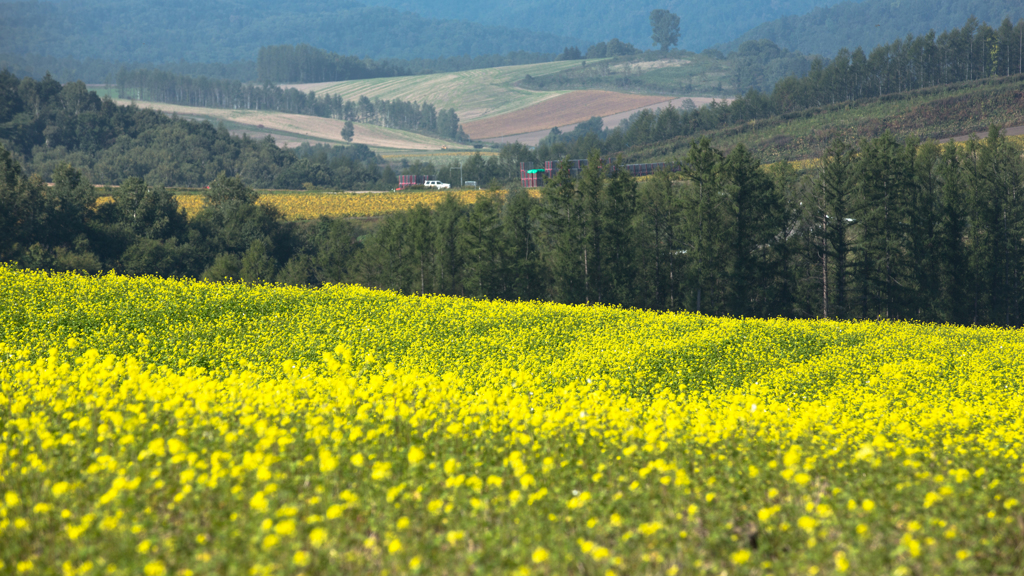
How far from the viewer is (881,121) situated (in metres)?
146

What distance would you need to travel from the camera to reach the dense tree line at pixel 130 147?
16088cm

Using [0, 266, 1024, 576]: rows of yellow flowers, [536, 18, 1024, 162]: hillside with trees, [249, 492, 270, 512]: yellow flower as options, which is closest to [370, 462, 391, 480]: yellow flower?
[0, 266, 1024, 576]: rows of yellow flowers

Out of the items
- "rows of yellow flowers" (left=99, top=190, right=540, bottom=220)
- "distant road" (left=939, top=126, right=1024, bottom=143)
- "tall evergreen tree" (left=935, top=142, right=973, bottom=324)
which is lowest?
"tall evergreen tree" (left=935, top=142, right=973, bottom=324)

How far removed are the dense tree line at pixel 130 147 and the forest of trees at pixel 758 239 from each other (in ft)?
346

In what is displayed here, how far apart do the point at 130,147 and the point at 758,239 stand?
166 m

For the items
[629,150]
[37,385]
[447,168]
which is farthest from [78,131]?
[37,385]

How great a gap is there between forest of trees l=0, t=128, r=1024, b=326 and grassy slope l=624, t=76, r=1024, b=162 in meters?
80.4

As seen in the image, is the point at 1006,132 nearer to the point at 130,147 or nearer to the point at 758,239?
the point at 758,239

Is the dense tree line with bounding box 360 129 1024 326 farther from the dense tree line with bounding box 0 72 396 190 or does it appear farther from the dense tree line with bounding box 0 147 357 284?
the dense tree line with bounding box 0 72 396 190

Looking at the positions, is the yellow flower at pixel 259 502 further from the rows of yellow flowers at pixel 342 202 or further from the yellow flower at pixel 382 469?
the rows of yellow flowers at pixel 342 202

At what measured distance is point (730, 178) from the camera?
5009 cm

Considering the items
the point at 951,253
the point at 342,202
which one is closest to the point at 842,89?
the point at 342,202

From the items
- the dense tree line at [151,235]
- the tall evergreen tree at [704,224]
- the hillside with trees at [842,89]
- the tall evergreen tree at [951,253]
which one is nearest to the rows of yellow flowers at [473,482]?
the tall evergreen tree at [704,224]

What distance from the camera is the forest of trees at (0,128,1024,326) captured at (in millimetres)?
50031
